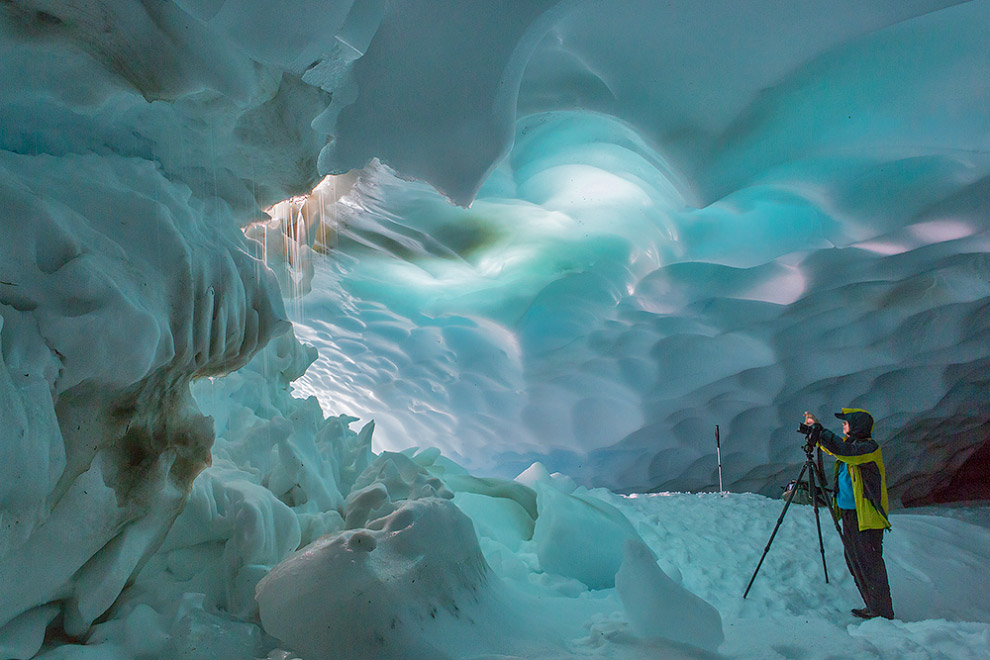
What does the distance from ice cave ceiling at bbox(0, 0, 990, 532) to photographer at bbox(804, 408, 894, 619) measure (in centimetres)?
153

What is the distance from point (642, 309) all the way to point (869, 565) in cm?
263

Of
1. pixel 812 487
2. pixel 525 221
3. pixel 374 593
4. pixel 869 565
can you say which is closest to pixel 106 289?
pixel 374 593

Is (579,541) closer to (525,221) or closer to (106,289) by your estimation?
(525,221)

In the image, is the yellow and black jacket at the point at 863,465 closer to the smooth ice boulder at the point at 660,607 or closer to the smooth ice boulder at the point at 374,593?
the smooth ice boulder at the point at 660,607

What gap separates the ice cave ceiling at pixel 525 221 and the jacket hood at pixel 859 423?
139cm

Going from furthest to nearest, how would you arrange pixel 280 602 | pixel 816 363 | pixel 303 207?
pixel 816 363 → pixel 303 207 → pixel 280 602

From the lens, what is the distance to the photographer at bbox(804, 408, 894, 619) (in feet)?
11.3

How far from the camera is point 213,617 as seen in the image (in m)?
2.30

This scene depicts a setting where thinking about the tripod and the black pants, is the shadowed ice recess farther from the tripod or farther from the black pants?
the black pants

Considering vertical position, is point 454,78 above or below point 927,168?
below

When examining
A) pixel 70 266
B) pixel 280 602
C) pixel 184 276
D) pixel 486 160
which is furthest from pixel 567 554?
pixel 70 266

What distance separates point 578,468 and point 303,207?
4350 millimetres

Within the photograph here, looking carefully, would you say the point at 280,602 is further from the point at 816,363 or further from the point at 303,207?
the point at 816,363

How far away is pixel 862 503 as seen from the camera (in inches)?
140
